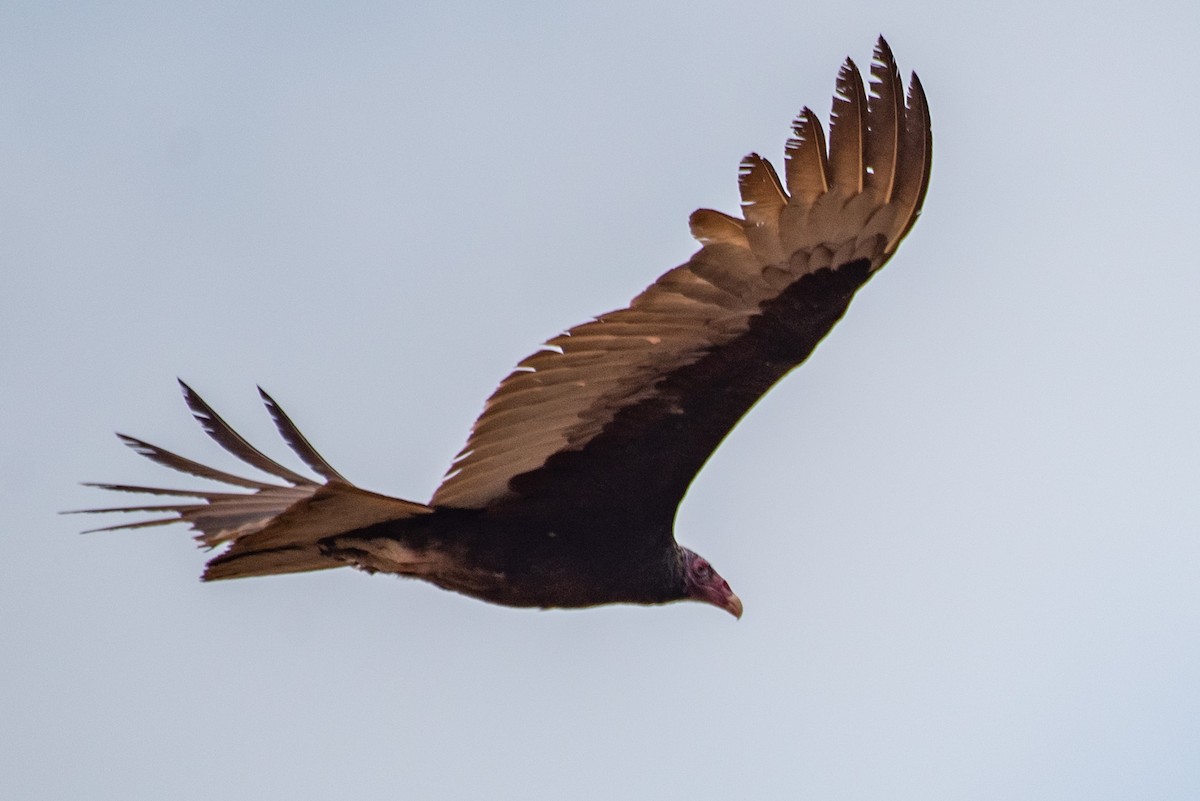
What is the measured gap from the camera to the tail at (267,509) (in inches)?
278

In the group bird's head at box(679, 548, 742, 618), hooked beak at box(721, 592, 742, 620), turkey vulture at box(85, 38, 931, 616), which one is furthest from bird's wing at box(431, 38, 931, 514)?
hooked beak at box(721, 592, 742, 620)

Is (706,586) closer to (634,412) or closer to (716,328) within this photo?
(634,412)

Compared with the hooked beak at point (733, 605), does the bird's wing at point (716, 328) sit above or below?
above

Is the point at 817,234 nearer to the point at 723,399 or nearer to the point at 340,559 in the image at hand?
the point at 723,399

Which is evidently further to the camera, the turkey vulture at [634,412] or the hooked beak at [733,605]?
the hooked beak at [733,605]

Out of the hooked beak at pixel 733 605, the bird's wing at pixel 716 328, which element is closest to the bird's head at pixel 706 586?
the hooked beak at pixel 733 605

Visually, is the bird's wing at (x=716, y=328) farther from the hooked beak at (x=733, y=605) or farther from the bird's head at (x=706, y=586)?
the hooked beak at (x=733, y=605)

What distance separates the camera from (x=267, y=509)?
7.80 m

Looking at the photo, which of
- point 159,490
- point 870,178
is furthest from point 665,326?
point 159,490

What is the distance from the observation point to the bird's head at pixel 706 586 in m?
8.02

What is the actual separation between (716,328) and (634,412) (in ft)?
1.33

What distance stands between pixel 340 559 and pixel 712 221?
5.68ft

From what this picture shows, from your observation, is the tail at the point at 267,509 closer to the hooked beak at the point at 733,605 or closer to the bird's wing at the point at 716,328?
the bird's wing at the point at 716,328

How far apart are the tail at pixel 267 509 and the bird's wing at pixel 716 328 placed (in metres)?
0.38
